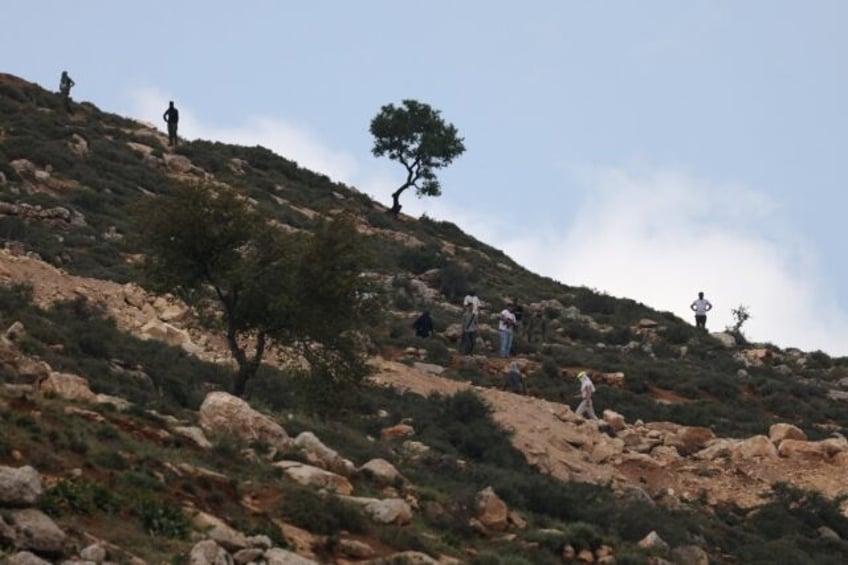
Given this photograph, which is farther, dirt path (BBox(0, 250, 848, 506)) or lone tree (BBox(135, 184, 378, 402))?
dirt path (BBox(0, 250, 848, 506))

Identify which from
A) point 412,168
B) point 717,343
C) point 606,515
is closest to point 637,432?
point 606,515

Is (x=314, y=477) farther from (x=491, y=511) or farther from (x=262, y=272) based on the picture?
(x=262, y=272)

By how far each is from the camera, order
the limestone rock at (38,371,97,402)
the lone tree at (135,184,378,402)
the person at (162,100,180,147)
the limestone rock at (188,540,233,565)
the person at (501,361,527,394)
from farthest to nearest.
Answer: the person at (162,100,180,147), the person at (501,361,527,394), the lone tree at (135,184,378,402), the limestone rock at (38,371,97,402), the limestone rock at (188,540,233,565)

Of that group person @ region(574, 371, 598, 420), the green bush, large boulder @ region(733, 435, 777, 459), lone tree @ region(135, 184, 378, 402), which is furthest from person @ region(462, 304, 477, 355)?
the green bush

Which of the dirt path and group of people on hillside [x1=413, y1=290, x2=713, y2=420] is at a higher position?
group of people on hillside [x1=413, y1=290, x2=713, y2=420]

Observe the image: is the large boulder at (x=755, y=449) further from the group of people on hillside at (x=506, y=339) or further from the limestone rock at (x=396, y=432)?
the limestone rock at (x=396, y=432)

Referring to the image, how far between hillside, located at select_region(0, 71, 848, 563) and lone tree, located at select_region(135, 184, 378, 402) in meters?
0.96

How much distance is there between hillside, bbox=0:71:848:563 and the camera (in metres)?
16.6

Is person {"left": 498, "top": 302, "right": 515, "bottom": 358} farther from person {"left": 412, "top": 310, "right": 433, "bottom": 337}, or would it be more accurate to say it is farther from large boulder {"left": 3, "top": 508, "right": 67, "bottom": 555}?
large boulder {"left": 3, "top": 508, "right": 67, "bottom": 555}

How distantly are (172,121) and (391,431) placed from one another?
38.0 m

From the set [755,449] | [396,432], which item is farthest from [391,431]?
[755,449]

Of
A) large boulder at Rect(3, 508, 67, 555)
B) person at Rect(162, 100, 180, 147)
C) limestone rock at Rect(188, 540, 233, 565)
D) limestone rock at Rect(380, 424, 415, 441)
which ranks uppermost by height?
person at Rect(162, 100, 180, 147)

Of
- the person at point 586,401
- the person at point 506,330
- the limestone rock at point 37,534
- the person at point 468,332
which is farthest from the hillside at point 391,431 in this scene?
the person at point 468,332

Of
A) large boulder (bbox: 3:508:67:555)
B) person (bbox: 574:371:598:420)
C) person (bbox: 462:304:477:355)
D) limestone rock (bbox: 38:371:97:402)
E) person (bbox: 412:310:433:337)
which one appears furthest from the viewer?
person (bbox: 412:310:433:337)
